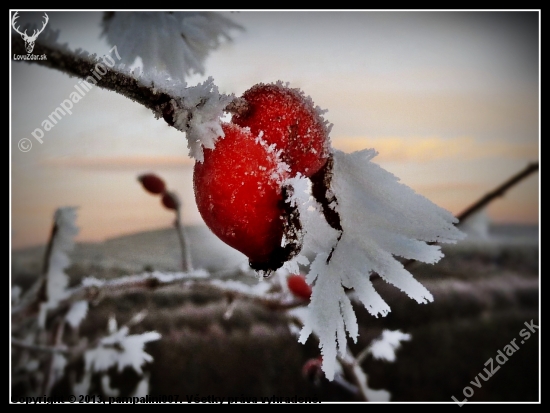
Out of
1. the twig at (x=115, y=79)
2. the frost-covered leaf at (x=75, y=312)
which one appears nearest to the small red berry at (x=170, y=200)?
the frost-covered leaf at (x=75, y=312)

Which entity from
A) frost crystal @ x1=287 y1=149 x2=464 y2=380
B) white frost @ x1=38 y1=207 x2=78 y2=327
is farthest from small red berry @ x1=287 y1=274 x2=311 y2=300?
frost crystal @ x1=287 y1=149 x2=464 y2=380

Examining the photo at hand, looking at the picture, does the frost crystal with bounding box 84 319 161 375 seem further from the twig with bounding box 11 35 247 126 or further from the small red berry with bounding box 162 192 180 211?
the twig with bounding box 11 35 247 126

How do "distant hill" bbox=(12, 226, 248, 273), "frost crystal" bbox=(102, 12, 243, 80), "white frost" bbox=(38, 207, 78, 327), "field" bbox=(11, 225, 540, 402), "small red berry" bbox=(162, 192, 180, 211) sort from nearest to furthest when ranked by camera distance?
"frost crystal" bbox=(102, 12, 243, 80)
"white frost" bbox=(38, 207, 78, 327)
"small red berry" bbox=(162, 192, 180, 211)
"distant hill" bbox=(12, 226, 248, 273)
"field" bbox=(11, 225, 540, 402)

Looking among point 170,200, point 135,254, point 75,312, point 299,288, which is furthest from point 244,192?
point 135,254

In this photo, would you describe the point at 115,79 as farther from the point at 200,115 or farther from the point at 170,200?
the point at 170,200

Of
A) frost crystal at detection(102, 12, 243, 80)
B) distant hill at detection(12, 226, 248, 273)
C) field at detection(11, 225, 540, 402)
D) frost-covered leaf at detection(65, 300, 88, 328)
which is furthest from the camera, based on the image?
field at detection(11, 225, 540, 402)

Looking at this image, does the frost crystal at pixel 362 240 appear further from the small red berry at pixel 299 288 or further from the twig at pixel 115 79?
the small red berry at pixel 299 288
